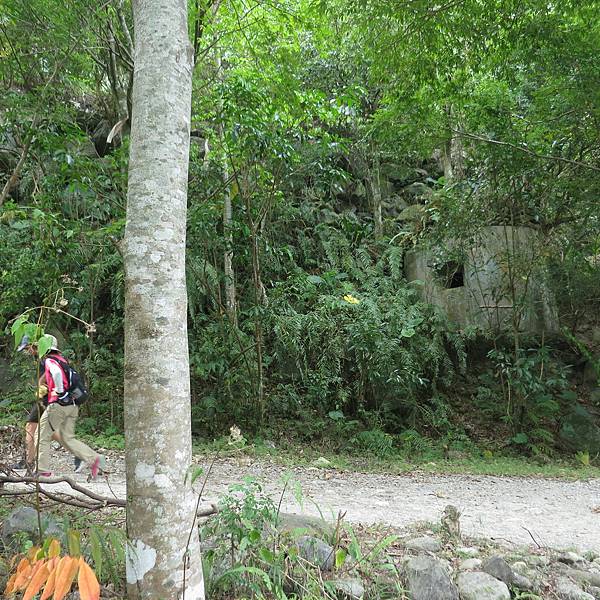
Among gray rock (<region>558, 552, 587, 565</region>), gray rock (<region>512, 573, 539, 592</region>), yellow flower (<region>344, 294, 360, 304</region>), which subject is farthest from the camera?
yellow flower (<region>344, 294, 360, 304</region>)

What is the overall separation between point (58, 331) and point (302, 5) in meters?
8.03

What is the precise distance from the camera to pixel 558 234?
10.3m

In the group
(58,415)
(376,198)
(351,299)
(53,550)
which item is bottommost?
(53,550)

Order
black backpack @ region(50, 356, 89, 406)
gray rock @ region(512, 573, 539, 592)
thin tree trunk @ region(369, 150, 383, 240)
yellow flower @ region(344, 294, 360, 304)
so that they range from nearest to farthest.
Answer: gray rock @ region(512, 573, 539, 592) → black backpack @ region(50, 356, 89, 406) → yellow flower @ region(344, 294, 360, 304) → thin tree trunk @ region(369, 150, 383, 240)

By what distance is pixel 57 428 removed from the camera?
560cm

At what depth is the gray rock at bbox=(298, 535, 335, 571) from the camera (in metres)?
3.28

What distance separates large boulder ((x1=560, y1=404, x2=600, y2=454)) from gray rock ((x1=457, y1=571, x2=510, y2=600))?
7.35 metres

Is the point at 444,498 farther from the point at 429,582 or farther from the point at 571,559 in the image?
the point at 429,582

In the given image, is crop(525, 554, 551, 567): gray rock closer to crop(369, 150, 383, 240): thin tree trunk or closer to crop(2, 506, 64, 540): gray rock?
Result: crop(2, 506, 64, 540): gray rock

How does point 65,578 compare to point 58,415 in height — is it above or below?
below

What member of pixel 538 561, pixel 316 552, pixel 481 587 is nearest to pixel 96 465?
pixel 316 552

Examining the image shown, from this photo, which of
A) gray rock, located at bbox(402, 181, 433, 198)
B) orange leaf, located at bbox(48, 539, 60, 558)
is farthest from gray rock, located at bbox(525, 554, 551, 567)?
gray rock, located at bbox(402, 181, 433, 198)

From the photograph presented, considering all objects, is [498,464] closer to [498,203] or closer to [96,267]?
[498,203]

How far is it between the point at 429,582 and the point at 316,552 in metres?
0.73
